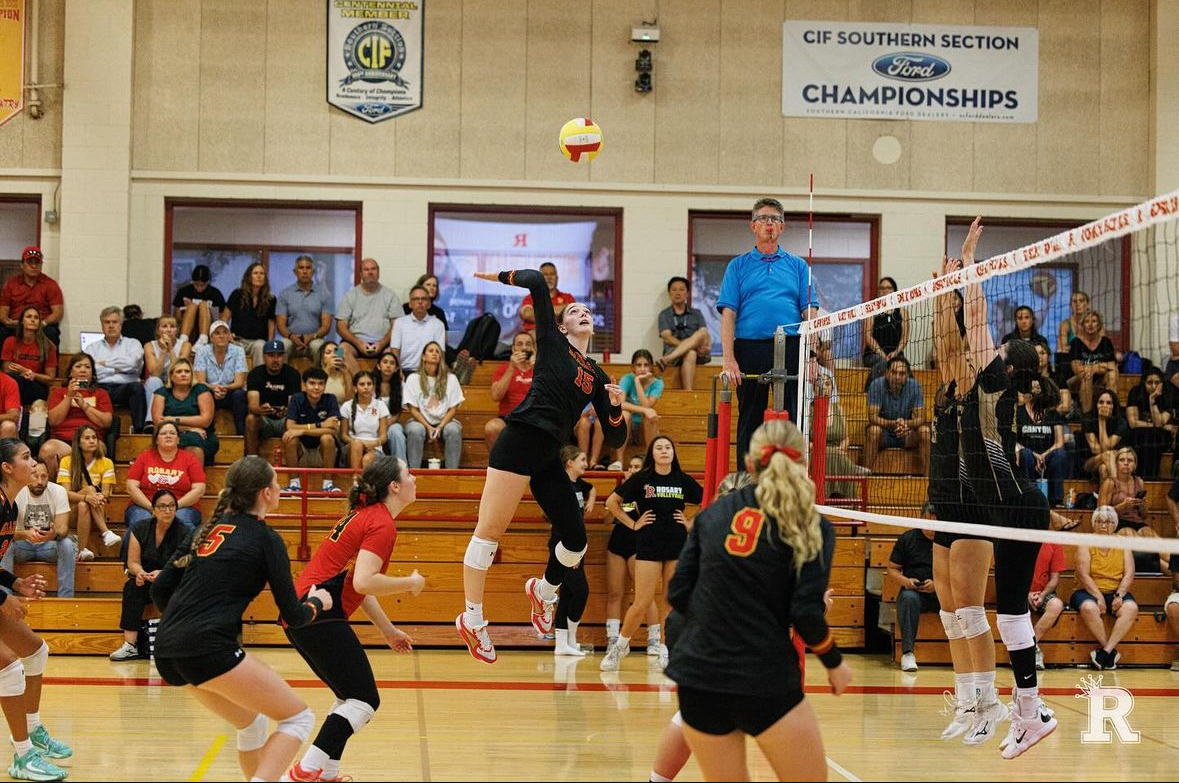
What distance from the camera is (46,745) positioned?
7.79 metres

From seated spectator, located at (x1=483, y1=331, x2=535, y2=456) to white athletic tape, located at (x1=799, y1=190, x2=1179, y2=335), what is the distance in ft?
21.9

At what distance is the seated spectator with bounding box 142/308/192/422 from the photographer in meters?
15.5

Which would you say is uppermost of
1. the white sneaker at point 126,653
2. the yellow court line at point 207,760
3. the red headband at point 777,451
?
the red headband at point 777,451

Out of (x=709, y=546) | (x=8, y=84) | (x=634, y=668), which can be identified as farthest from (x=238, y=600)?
(x=8, y=84)

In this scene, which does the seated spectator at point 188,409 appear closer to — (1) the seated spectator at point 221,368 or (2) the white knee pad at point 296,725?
(1) the seated spectator at point 221,368

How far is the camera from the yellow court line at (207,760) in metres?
7.72

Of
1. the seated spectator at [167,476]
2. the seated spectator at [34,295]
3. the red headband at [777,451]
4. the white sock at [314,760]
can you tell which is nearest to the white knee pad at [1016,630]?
the red headband at [777,451]

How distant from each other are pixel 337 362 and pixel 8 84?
6898 mm

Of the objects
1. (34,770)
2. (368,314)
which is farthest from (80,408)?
(34,770)

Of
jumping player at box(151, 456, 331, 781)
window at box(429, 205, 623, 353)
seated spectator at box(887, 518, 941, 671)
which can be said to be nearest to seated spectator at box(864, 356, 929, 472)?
Result: seated spectator at box(887, 518, 941, 671)

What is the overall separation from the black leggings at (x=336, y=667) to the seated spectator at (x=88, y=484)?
7108 millimetres

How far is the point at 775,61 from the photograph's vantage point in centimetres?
1811

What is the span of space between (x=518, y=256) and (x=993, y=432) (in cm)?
1164

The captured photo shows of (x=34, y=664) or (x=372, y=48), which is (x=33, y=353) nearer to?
(x=372, y=48)
